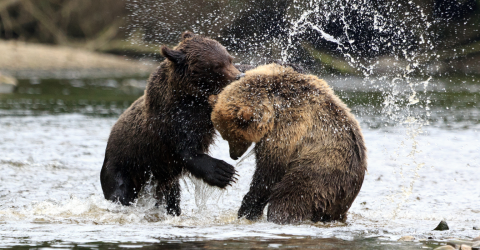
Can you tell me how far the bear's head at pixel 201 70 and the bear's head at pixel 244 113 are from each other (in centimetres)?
74

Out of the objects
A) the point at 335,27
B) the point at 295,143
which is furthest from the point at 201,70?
the point at 335,27

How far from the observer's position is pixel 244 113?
17.1 feet

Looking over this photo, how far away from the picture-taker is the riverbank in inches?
1046

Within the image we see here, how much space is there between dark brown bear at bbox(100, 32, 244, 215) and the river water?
0.34 metres

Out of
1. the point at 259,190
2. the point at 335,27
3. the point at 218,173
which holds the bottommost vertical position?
the point at 259,190

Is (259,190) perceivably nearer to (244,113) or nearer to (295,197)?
(295,197)

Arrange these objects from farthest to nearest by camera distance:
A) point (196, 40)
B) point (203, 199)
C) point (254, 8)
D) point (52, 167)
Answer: point (254, 8)
point (52, 167)
point (203, 199)
point (196, 40)

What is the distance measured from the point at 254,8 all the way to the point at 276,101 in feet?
25.6

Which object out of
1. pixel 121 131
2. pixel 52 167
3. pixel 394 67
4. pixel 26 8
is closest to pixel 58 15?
pixel 26 8

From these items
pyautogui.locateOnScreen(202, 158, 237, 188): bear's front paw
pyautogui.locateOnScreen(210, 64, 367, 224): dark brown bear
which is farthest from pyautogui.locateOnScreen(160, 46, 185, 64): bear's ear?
pyautogui.locateOnScreen(202, 158, 237, 188): bear's front paw

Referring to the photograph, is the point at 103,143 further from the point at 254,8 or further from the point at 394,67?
the point at 394,67

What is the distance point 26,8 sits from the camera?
32.8 meters

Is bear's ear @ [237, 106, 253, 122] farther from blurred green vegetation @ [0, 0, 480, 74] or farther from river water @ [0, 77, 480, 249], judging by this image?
blurred green vegetation @ [0, 0, 480, 74]

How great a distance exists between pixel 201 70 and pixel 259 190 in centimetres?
144
